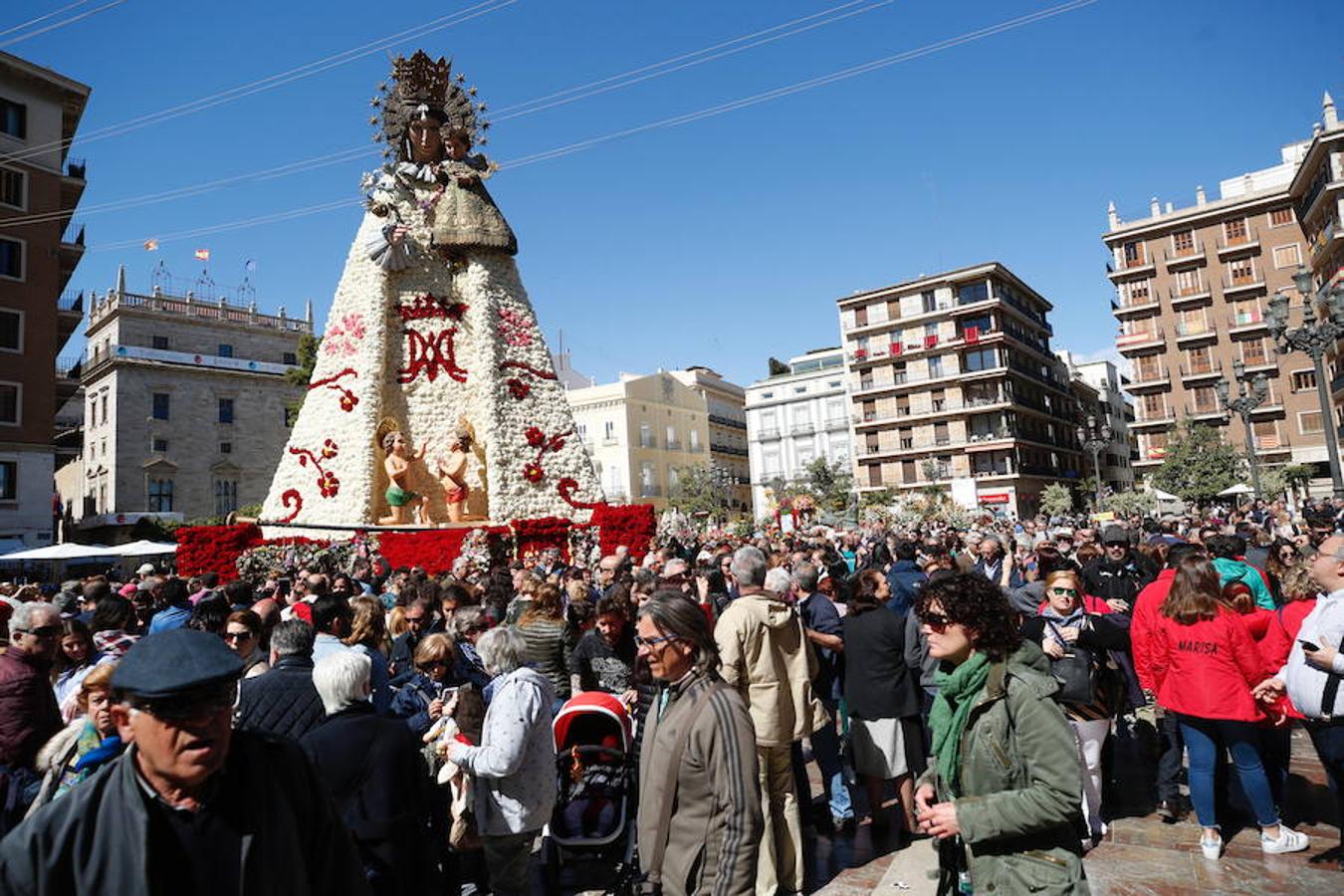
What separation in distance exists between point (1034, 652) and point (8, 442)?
32.0 meters

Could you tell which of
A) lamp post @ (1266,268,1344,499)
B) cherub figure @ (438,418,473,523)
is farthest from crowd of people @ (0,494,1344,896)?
cherub figure @ (438,418,473,523)

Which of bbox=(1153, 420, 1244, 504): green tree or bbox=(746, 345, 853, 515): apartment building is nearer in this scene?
bbox=(1153, 420, 1244, 504): green tree

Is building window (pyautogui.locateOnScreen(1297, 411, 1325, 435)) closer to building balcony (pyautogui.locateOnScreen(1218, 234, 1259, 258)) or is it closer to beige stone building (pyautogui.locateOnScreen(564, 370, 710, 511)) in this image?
building balcony (pyautogui.locateOnScreen(1218, 234, 1259, 258))

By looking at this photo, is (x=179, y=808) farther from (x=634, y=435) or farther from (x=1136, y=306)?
(x=1136, y=306)

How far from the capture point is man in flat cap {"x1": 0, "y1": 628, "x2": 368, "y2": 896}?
1640 millimetres

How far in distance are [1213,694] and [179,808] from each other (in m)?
5.20

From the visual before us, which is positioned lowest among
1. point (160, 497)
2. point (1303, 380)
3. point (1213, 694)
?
point (1213, 694)

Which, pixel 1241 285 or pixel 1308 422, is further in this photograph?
pixel 1241 285

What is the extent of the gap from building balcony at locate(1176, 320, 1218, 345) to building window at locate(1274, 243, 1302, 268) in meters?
4.88

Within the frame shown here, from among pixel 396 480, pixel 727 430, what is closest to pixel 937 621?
pixel 396 480

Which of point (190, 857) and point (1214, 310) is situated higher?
point (1214, 310)

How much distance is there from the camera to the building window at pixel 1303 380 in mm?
44969

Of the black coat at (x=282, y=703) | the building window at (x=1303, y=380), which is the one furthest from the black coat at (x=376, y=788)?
the building window at (x=1303, y=380)

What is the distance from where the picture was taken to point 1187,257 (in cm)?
5075
